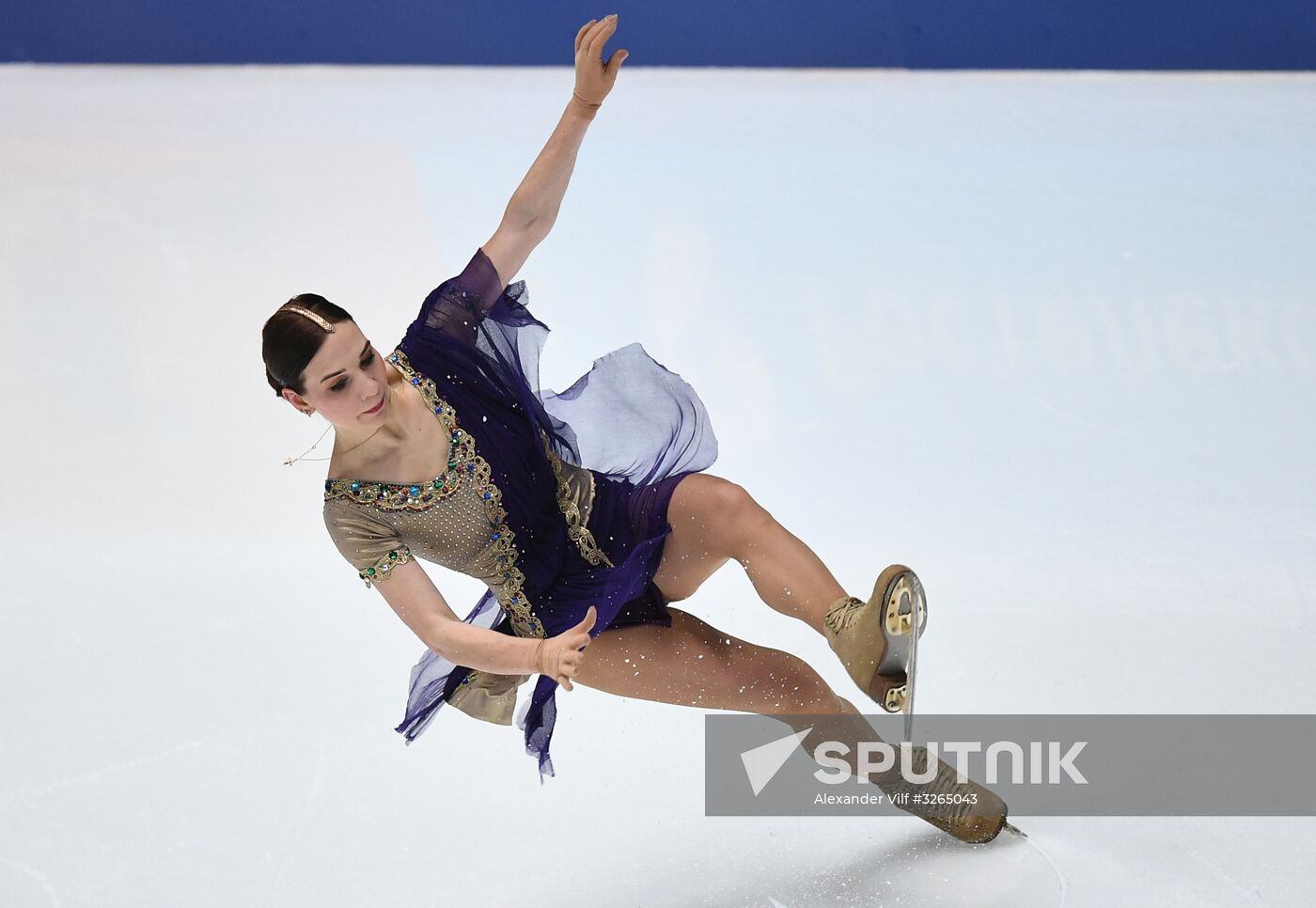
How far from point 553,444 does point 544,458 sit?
0.04 m

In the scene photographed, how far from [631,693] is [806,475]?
59.9 inches

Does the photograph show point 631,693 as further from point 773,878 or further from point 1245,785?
point 1245,785

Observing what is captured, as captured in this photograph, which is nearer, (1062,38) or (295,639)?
(295,639)

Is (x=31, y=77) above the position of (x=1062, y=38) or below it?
below

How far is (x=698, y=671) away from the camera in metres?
2.56

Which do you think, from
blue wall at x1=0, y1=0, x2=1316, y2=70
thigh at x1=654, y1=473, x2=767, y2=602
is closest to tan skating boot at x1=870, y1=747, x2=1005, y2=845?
thigh at x1=654, y1=473, x2=767, y2=602

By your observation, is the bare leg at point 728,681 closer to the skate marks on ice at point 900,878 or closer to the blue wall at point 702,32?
the skate marks on ice at point 900,878

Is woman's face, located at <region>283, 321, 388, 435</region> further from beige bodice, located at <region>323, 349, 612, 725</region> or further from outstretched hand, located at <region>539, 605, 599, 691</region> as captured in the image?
outstretched hand, located at <region>539, 605, 599, 691</region>

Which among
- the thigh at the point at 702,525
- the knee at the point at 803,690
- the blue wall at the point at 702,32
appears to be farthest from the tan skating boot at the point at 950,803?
the blue wall at the point at 702,32

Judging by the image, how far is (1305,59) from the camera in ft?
24.8

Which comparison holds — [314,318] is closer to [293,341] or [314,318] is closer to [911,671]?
[293,341]

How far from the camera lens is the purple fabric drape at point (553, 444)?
2.50m

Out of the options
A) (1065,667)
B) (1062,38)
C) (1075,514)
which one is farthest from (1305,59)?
(1065,667)

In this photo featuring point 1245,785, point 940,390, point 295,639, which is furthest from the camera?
point 940,390
